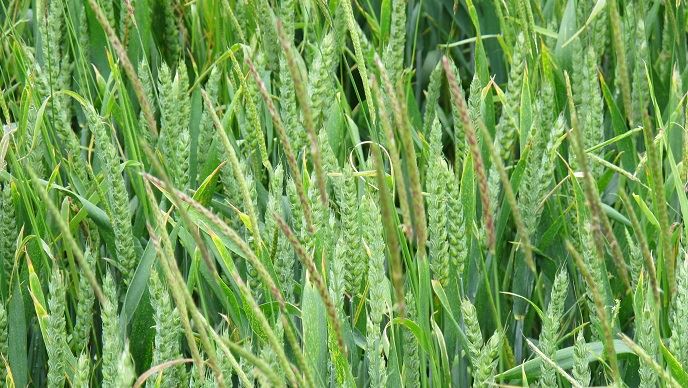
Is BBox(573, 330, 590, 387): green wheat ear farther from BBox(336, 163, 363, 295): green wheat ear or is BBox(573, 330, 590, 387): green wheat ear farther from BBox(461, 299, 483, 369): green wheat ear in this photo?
BBox(336, 163, 363, 295): green wheat ear

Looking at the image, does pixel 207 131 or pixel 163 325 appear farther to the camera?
pixel 207 131

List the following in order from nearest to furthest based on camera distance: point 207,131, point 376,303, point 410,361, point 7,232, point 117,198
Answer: point 376,303, point 410,361, point 117,198, point 7,232, point 207,131

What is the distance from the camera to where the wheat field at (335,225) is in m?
0.80

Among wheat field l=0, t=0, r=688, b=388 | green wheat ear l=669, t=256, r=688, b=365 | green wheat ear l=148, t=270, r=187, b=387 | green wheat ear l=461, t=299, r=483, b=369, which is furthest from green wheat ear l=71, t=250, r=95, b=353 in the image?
green wheat ear l=669, t=256, r=688, b=365

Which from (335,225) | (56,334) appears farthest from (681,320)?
(56,334)

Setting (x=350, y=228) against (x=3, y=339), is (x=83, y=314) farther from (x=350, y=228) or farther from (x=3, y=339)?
(x=350, y=228)

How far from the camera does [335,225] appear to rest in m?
1.03

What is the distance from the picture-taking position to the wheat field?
0.80 metres

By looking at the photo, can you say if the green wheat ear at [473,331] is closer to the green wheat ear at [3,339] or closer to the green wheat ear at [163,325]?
the green wheat ear at [163,325]

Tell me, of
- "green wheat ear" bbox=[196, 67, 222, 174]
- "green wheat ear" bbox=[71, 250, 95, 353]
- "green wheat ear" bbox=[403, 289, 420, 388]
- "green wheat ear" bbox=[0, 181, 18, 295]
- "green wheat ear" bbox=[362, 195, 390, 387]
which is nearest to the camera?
"green wheat ear" bbox=[362, 195, 390, 387]

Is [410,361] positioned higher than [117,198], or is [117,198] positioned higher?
[117,198]

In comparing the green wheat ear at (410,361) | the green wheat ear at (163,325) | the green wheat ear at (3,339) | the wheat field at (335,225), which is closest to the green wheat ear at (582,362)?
the wheat field at (335,225)

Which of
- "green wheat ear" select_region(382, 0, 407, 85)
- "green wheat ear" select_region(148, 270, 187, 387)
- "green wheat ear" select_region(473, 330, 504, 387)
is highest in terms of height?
"green wheat ear" select_region(382, 0, 407, 85)

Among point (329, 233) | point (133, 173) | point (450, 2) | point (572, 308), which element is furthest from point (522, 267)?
point (450, 2)
